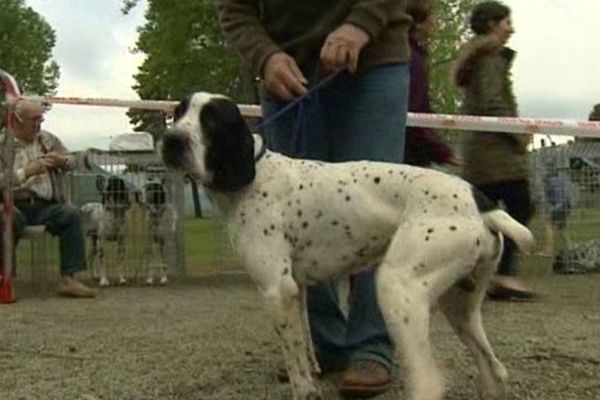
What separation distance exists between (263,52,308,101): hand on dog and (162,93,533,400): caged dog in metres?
0.35

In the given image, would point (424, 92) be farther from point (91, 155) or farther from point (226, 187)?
point (91, 155)

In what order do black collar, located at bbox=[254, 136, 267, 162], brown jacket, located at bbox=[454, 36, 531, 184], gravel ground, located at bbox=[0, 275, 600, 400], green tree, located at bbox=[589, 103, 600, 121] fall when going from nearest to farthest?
black collar, located at bbox=[254, 136, 267, 162]
gravel ground, located at bbox=[0, 275, 600, 400]
brown jacket, located at bbox=[454, 36, 531, 184]
green tree, located at bbox=[589, 103, 600, 121]

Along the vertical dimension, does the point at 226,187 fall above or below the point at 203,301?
above

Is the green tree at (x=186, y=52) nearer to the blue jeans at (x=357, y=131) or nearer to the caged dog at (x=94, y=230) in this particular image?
the caged dog at (x=94, y=230)

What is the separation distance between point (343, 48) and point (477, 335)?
46.5 inches

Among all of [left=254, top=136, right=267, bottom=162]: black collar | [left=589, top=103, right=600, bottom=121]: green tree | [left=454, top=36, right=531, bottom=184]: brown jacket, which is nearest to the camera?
[left=254, top=136, right=267, bottom=162]: black collar

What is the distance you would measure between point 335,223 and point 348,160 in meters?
0.71

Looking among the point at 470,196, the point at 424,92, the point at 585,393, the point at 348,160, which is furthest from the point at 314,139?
the point at 424,92

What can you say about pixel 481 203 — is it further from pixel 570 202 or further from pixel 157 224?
pixel 570 202

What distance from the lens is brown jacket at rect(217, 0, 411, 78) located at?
4.70 meters

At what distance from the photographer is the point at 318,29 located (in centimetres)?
477

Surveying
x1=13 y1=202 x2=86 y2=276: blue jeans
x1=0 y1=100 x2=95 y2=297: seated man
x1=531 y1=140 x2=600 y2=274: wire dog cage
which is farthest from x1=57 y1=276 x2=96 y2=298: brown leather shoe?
x1=531 y1=140 x2=600 y2=274: wire dog cage

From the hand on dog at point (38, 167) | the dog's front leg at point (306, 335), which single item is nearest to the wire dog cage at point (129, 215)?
the hand on dog at point (38, 167)

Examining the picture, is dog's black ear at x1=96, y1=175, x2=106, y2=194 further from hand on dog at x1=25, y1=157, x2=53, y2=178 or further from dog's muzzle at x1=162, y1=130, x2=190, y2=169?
dog's muzzle at x1=162, y1=130, x2=190, y2=169
